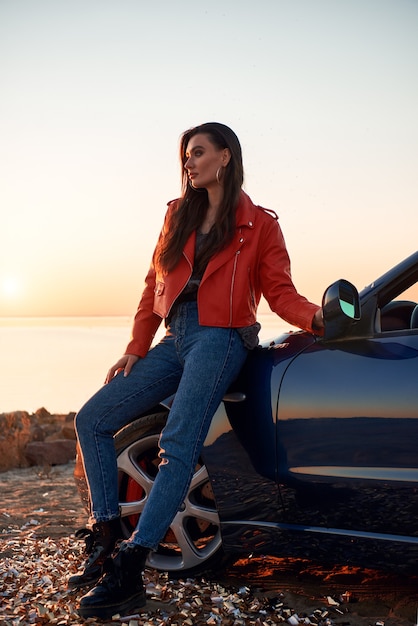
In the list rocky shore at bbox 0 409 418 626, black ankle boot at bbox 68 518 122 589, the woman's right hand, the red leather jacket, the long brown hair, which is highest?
the long brown hair

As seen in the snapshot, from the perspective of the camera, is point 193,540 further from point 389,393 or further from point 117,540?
point 389,393

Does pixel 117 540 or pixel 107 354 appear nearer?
pixel 117 540

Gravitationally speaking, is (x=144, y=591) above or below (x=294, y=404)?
below

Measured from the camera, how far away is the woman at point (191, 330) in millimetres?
3193

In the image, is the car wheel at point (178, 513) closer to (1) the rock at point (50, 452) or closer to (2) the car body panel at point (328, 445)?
(2) the car body panel at point (328, 445)

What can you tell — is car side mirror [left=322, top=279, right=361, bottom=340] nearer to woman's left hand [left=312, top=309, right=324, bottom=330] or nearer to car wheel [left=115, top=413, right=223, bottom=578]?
woman's left hand [left=312, top=309, right=324, bottom=330]

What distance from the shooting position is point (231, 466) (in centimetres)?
330

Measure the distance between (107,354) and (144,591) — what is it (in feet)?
123

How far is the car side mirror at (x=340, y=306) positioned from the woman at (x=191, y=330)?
0.12 m

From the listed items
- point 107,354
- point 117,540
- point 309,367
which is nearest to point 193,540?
point 117,540

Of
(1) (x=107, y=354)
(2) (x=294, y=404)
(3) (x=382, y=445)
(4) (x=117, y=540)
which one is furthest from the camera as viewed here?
(1) (x=107, y=354)

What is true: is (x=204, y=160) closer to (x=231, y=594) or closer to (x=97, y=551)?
(x=97, y=551)

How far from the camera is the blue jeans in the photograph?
315 centimetres

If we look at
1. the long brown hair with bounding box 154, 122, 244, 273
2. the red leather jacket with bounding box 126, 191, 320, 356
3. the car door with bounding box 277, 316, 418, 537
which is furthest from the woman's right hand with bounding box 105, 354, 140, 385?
the car door with bounding box 277, 316, 418, 537
